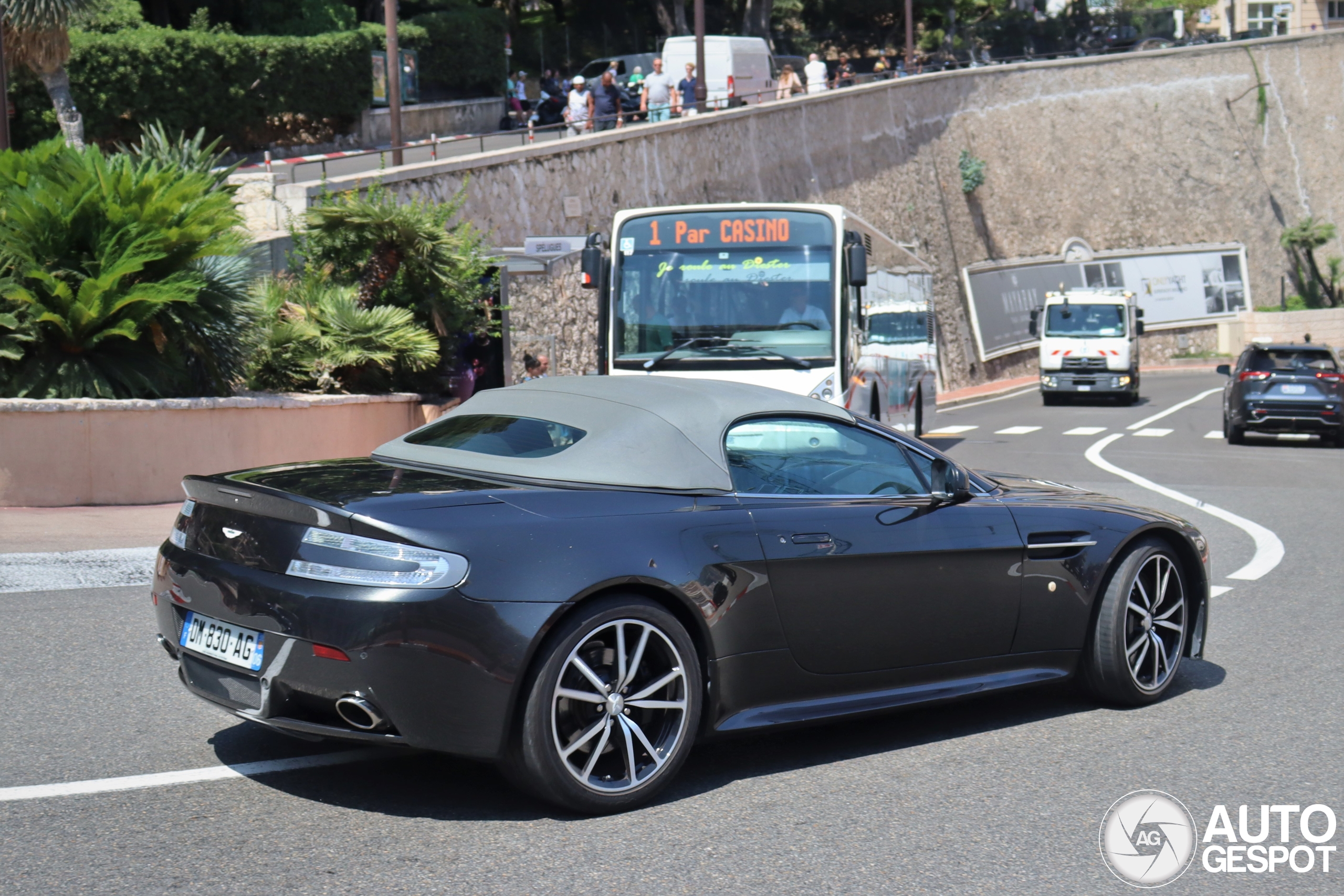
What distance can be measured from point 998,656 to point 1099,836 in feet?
4.11

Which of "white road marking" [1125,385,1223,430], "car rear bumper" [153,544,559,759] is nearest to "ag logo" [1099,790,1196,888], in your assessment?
"car rear bumper" [153,544,559,759]

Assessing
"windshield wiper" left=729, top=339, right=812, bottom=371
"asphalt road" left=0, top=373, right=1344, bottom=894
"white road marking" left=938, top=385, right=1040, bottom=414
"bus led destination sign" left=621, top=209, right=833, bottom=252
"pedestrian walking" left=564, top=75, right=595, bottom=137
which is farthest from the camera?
"white road marking" left=938, top=385, right=1040, bottom=414

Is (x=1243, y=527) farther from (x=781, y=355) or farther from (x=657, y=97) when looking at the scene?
(x=657, y=97)

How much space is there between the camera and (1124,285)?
55.8m

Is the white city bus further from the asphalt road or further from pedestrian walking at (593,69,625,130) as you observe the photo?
pedestrian walking at (593,69,625,130)

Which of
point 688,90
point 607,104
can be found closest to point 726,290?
point 607,104

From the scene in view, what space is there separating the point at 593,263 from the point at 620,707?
9724 millimetres

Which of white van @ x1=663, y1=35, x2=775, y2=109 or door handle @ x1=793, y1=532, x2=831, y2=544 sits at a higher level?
white van @ x1=663, y1=35, x2=775, y2=109

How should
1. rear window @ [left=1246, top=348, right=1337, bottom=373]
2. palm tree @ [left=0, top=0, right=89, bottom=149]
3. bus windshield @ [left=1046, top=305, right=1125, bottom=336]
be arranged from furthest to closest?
bus windshield @ [left=1046, top=305, right=1125, bottom=336]
rear window @ [left=1246, top=348, right=1337, bottom=373]
palm tree @ [left=0, top=0, right=89, bottom=149]

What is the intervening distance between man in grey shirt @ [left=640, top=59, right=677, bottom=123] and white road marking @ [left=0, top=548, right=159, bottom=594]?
25.5m

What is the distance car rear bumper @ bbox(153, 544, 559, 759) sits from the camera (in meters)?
4.14

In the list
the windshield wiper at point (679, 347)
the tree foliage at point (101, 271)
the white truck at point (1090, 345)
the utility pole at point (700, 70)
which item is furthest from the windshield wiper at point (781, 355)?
the utility pole at point (700, 70)

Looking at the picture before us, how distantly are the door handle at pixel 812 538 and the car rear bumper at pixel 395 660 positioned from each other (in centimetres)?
105

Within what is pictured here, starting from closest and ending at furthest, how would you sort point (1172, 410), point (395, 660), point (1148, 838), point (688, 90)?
point (395, 660)
point (1148, 838)
point (1172, 410)
point (688, 90)
